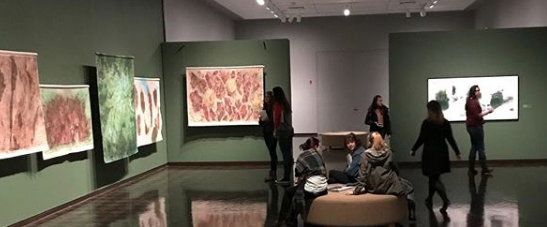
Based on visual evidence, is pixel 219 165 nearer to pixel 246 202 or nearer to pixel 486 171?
pixel 246 202

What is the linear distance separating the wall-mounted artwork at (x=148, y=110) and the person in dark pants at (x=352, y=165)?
5.41 meters

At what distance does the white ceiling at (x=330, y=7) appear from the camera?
→ 666 inches

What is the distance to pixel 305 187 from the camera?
21.8 feet

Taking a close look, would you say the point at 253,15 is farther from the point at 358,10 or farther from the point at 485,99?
the point at 485,99

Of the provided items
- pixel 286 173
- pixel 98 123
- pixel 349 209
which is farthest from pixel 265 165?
pixel 349 209

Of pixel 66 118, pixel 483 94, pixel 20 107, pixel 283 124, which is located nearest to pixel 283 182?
pixel 283 124

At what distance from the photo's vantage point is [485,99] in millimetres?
12203

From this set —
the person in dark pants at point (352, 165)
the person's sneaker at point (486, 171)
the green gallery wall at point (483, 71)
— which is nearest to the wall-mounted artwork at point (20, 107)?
the person in dark pants at point (352, 165)

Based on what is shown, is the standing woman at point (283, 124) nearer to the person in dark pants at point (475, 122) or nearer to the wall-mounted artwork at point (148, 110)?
the wall-mounted artwork at point (148, 110)

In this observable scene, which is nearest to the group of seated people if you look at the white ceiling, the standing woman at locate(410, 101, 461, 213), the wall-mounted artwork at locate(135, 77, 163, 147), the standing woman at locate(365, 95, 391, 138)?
the standing woman at locate(410, 101, 461, 213)

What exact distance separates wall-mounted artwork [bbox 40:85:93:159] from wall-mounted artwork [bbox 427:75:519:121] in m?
7.72

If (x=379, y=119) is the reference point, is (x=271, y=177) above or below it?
below

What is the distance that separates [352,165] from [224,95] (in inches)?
255

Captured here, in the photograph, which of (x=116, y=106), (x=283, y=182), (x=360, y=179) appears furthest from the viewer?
(x=116, y=106)
